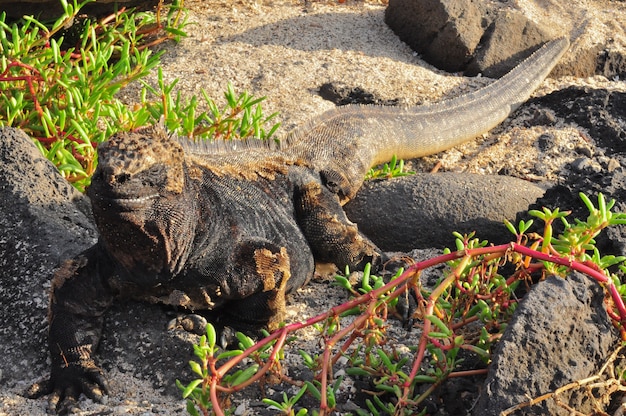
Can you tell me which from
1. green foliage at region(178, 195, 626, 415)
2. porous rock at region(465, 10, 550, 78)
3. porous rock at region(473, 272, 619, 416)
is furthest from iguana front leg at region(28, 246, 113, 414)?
porous rock at region(465, 10, 550, 78)

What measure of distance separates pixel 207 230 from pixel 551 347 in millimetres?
1360

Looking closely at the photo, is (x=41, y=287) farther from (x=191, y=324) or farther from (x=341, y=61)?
(x=341, y=61)

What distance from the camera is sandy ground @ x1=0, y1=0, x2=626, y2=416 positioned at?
489 cm

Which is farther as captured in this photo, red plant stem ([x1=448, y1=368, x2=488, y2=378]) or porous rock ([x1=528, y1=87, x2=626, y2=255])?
porous rock ([x1=528, y1=87, x2=626, y2=255])

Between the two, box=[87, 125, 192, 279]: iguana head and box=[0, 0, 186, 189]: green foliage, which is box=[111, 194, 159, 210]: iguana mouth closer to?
box=[87, 125, 192, 279]: iguana head

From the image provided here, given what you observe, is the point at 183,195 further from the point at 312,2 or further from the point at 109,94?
the point at 312,2

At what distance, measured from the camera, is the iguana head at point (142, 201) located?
8.45 feet

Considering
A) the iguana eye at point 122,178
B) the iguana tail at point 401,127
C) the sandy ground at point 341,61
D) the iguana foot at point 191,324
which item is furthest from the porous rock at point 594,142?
the iguana eye at point 122,178

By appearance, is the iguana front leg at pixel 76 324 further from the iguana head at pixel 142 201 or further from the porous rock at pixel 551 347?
the porous rock at pixel 551 347

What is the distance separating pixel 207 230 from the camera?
122 inches

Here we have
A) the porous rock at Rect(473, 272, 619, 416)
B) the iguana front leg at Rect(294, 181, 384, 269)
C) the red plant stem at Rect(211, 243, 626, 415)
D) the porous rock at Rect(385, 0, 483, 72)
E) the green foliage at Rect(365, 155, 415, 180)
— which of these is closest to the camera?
the porous rock at Rect(473, 272, 619, 416)

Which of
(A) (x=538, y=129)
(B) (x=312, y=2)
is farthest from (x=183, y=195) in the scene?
(B) (x=312, y=2)

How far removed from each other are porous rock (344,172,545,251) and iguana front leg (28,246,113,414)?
150 centimetres

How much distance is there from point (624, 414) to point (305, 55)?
3.80m
